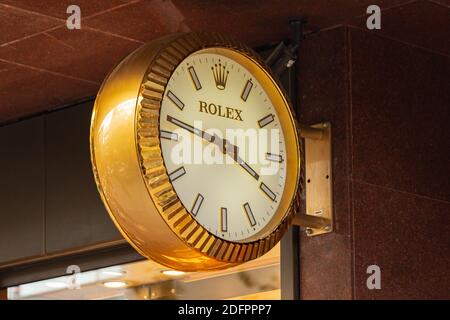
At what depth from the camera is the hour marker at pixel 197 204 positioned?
371 centimetres

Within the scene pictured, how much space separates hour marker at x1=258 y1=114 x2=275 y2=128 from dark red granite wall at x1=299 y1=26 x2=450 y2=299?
60 centimetres

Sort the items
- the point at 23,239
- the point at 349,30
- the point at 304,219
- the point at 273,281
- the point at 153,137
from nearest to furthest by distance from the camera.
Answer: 1. the point at 153,137
2. the point at 304,219
3. the point at 349,30
4. the point at 273,281
5. the point at 23,239

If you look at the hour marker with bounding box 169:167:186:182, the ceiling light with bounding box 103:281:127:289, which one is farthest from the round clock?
the ceiling light with bounding box 103:281:127:289

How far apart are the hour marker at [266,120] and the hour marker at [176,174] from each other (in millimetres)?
377

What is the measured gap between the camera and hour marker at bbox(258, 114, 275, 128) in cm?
399

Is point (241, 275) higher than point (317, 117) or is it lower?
lower

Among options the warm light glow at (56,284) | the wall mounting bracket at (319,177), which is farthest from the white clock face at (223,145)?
the warm light glow at (56,284)

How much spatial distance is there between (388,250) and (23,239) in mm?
1742

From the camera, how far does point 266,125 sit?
4.00 meters

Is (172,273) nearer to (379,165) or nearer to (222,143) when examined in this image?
(379,165)

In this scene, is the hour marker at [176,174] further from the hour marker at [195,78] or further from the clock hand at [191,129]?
the hour marker at [195,78]
